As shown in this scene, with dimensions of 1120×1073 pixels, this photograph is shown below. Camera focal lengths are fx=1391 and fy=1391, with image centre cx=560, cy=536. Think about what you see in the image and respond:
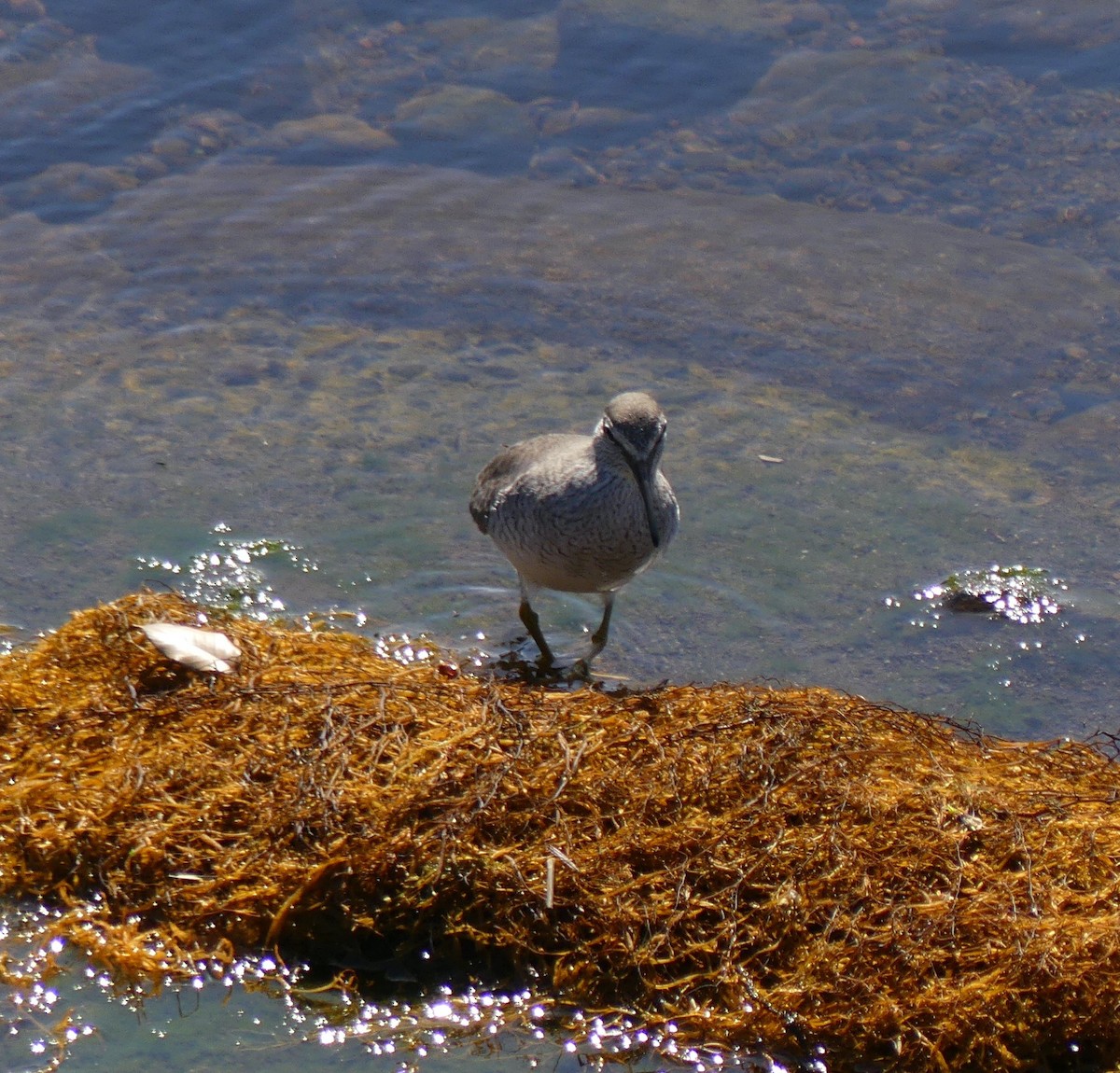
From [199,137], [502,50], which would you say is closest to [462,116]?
[502,50]

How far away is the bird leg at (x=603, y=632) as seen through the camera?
6.93 metres

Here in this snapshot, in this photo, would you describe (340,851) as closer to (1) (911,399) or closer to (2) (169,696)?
(2) (169,696)

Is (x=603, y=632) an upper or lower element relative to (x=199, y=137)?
lower

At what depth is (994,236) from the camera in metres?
11.0

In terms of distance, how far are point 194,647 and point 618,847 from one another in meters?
1.98

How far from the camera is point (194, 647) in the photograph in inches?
217

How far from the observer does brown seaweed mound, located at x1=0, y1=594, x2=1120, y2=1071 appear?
13.5 ft

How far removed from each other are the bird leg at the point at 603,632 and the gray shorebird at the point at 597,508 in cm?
24

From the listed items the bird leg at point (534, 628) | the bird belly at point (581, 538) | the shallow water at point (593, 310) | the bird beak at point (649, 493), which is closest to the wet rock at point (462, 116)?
the shallow water at point (593, 310)

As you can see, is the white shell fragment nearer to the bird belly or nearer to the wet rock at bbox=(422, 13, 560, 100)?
the bird belly

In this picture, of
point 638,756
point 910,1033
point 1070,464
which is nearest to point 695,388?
point 1070,464

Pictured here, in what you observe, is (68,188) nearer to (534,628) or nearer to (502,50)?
(502,50)

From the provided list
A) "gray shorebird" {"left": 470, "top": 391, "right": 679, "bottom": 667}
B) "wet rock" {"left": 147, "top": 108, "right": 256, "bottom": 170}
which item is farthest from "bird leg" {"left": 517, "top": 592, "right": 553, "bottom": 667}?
"wet rock" {"left": 147, "top": 108, "right": 256, "bottom": 170}

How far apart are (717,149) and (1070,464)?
16.2 feet
